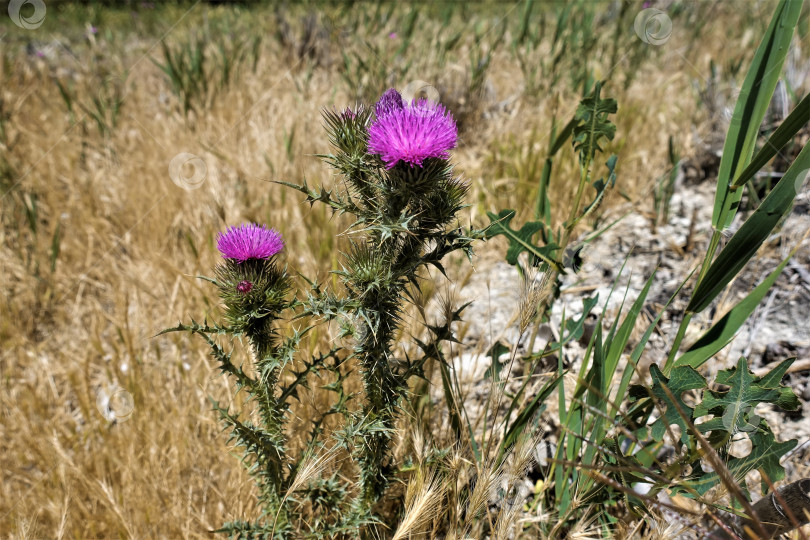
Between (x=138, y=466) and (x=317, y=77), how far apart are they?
2.54m

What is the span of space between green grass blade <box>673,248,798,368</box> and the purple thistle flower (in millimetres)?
629

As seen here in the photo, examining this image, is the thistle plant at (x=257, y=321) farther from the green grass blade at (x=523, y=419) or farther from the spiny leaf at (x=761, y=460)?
the spiny leaf at (x=761, y=460)

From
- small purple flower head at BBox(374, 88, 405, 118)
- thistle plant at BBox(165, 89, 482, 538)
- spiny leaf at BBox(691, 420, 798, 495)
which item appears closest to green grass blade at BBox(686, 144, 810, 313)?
spiny leaf at BBox(691, 420, 798, 495)

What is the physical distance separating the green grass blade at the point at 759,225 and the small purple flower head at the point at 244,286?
875mm

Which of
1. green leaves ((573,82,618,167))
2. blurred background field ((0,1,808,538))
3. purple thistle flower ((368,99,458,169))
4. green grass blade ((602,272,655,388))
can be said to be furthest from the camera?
blurred background field ((0,1,808,538))

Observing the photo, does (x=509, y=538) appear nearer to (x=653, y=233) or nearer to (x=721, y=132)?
(x=653, y=233)

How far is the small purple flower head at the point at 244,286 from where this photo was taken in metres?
1.05

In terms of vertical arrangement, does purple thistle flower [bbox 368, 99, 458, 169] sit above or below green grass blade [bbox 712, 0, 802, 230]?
above

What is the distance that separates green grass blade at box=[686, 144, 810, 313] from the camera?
0.98 metres

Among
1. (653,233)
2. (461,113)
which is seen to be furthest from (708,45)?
(653,233)

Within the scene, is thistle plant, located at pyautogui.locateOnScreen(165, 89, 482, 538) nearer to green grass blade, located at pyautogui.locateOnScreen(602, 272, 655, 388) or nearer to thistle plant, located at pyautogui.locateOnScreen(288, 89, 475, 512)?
thistle plant, located at pyautogui.locateOnScreen(288, 89, 475, 512)

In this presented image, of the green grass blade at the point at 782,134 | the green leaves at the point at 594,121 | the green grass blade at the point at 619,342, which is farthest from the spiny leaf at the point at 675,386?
the green leaves at the point at 594,121

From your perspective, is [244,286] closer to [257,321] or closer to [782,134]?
[257,321]

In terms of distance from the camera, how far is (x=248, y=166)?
243 cm
